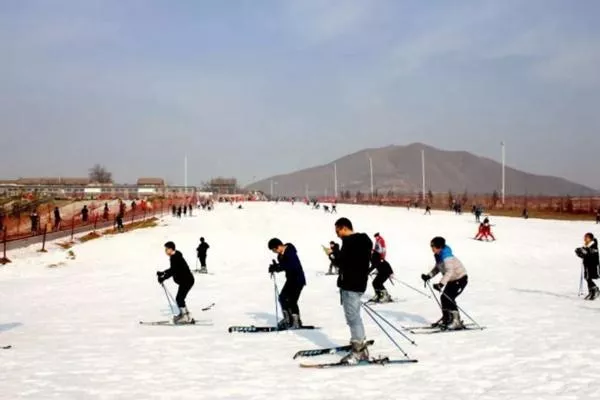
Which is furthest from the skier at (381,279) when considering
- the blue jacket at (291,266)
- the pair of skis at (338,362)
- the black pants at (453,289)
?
the pair of skis at (338,362)

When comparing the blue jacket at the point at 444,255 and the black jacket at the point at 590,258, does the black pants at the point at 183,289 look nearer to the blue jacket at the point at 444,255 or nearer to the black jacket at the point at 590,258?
the blue jacket at the point at 444,255

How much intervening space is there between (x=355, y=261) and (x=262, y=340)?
3.21m

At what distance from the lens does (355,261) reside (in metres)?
7.67

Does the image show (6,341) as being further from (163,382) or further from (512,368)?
(512,368)

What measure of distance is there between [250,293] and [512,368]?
33.4ft

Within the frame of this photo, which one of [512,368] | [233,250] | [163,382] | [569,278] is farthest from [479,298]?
[233,250]

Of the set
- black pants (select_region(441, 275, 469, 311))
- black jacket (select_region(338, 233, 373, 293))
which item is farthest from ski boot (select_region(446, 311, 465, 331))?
black jacket (select_region(338, 233, 373, 293))

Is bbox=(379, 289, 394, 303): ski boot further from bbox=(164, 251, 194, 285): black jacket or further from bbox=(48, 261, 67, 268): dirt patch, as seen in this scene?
bbox=(48, 261, 67, 268): dirt patch

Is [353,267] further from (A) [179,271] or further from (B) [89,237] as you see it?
(B) [89,237]

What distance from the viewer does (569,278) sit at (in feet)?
64.1

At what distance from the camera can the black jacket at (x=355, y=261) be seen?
7633 mm

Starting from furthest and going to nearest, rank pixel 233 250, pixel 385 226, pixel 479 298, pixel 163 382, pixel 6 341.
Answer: pixel 385 226, pixel 233 250, pixel 479 298, pixel 6 341, pixel 163 382

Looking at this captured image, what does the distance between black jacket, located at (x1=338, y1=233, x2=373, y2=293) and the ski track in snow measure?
1.12 meters

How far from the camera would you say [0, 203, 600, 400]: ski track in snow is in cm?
707
